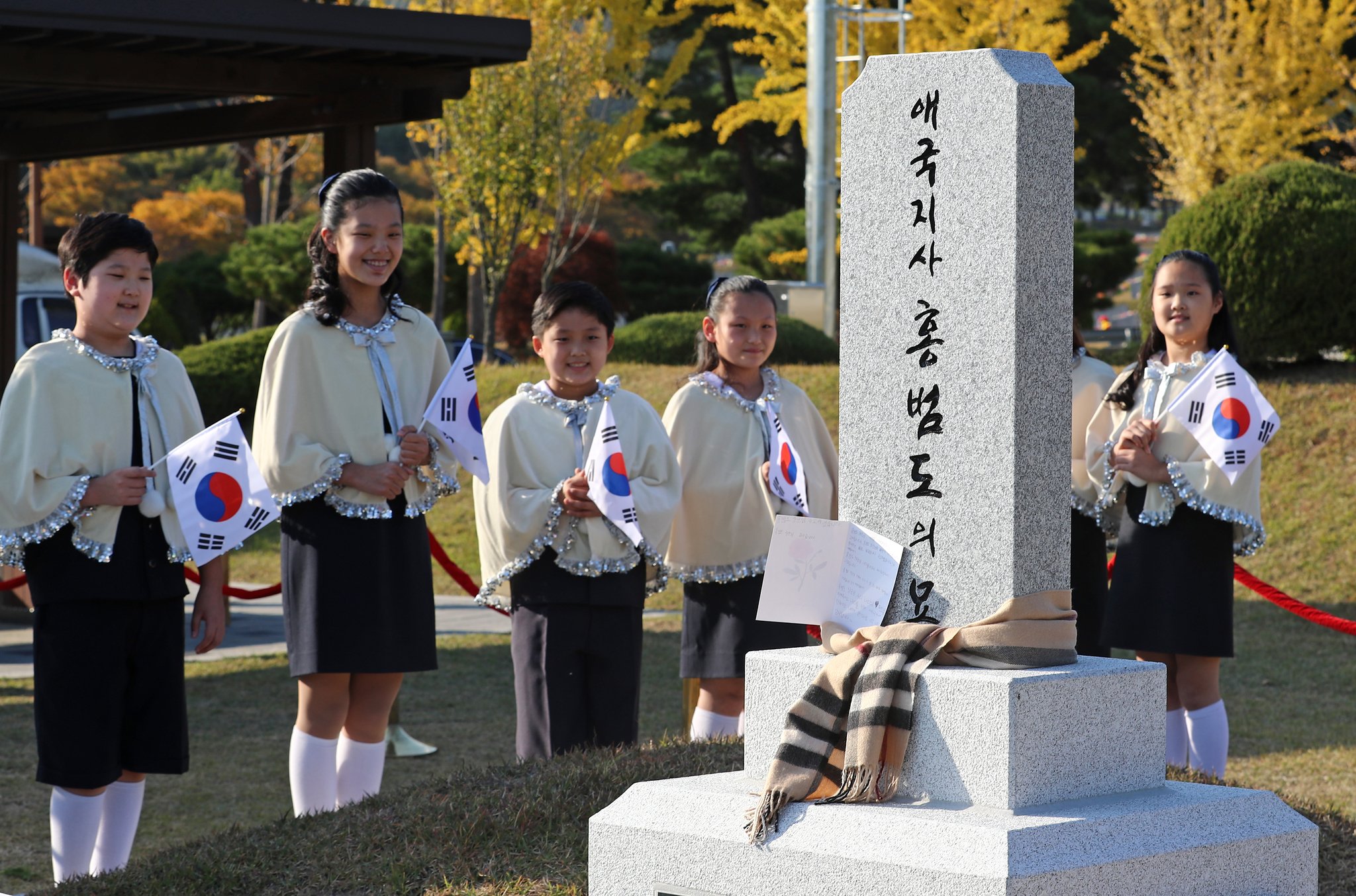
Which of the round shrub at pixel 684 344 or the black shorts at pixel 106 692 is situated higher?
the round shrub at pixel 684 344

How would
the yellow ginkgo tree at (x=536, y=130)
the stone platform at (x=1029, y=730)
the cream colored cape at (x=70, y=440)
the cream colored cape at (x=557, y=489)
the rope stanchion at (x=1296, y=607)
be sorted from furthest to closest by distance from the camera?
the yellow ginkgo tree at (x=536, y=130)
the rope stanchion at (x=1296, y=607)
the cream colored cape at (x=557, y=489)
the cream colored cape at (x=70, y=440)
the stone platform at (x=1029, y=730)

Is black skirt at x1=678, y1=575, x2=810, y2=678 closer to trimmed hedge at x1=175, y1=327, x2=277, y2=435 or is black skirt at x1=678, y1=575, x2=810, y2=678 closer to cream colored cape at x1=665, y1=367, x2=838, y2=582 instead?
cream colored cape at x1=665, y1=367, x2=838, y2=582

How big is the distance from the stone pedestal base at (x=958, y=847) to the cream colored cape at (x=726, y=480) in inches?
77.9

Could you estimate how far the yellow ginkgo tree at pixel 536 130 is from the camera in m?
18.3

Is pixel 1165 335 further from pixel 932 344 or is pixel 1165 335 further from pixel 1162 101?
pixel 1162 101

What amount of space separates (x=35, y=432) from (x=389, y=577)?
110 centimetres

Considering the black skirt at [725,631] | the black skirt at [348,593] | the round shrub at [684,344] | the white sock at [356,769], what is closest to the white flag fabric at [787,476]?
the black skirt at [725,631]

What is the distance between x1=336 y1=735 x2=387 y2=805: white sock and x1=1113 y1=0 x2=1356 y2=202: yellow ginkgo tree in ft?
44.2

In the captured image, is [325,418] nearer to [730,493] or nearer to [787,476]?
[730,493]

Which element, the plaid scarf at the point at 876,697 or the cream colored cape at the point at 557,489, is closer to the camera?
the plaid scarf at the point at 876,697

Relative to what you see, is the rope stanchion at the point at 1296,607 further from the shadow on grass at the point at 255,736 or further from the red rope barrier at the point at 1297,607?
the shadow on grass at the point at 255,736

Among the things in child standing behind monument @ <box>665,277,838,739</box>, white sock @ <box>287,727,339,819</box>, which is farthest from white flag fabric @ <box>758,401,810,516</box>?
white sock @ <box>287,727,339,819</box>

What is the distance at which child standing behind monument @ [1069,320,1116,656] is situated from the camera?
572 cm

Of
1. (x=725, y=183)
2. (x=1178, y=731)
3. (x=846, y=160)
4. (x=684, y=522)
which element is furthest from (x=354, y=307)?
(x=725, y=183)
